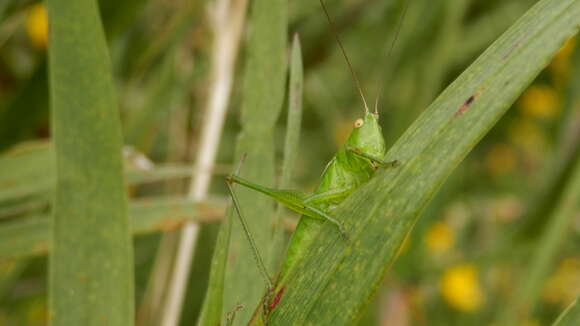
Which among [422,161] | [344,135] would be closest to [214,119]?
[422,161]

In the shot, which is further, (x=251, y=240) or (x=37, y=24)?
(x=37, y=24)

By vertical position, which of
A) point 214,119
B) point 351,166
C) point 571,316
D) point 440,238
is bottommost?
point 571,316

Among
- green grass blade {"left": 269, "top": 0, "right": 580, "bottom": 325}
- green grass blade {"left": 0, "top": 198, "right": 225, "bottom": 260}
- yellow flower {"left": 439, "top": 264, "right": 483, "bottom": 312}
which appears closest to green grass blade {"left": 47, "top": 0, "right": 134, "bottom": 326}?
green grass blade {"left": 269, "top": 0, "right": 580, "bottom": 325}

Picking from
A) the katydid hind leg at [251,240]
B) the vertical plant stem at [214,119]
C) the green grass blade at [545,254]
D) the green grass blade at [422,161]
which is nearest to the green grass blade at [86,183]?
the katydid hind leg at [251,240]

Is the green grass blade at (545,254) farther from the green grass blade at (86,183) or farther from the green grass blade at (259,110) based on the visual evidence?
the green grass blade at (86,183)

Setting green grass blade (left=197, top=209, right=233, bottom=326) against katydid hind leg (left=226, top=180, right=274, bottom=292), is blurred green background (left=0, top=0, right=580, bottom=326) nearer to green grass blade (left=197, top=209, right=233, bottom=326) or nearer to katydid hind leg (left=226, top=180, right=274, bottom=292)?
katydid hind leg (left=226, top=180, right=274, bottom=292)

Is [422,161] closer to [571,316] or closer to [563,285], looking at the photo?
[571,316]

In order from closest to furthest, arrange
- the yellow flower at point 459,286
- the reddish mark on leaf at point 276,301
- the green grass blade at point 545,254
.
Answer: the reddish mark on leaf at point 276,301
the green grass blade at point 545,254
the yellow flower at point 459,286

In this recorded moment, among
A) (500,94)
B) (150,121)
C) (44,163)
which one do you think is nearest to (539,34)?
(500,94)
